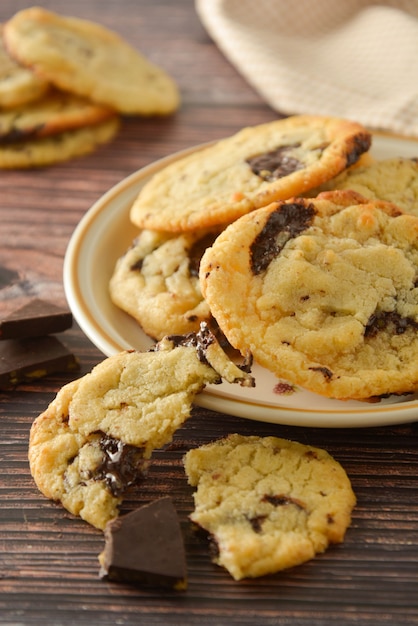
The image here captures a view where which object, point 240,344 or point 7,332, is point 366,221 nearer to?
point 240,344

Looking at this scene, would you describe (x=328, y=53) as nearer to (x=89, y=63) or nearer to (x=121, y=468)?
(x=89, y=63)

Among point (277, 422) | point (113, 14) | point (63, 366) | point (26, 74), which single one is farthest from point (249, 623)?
point (113, 14)

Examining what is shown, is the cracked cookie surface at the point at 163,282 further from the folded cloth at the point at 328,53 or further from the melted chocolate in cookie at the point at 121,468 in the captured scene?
the folded cloth at the point at 328,53

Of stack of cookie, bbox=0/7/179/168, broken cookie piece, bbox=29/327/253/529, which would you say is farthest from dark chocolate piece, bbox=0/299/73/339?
stack of cookie, bbox=0/7/179/168

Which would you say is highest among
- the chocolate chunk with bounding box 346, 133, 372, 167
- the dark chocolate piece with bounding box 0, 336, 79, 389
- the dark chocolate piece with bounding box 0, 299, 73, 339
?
the chocolate chunk with bounding box 346, 133, 372, 167

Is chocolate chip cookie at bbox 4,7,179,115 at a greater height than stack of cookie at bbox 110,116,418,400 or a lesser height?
lesser

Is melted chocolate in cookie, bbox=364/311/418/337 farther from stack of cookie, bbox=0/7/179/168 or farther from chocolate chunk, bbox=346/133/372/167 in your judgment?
stack of cookie, bbox=0/7/179/168

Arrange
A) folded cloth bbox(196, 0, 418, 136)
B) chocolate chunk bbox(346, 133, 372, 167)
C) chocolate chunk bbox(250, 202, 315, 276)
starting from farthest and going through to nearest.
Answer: folded cloth bbox(196, 0, 418, 136) < chocolate chunk bbox(346, 133, 372, 167) < chocolate chunk bbox(250, 202, 315, 276)
